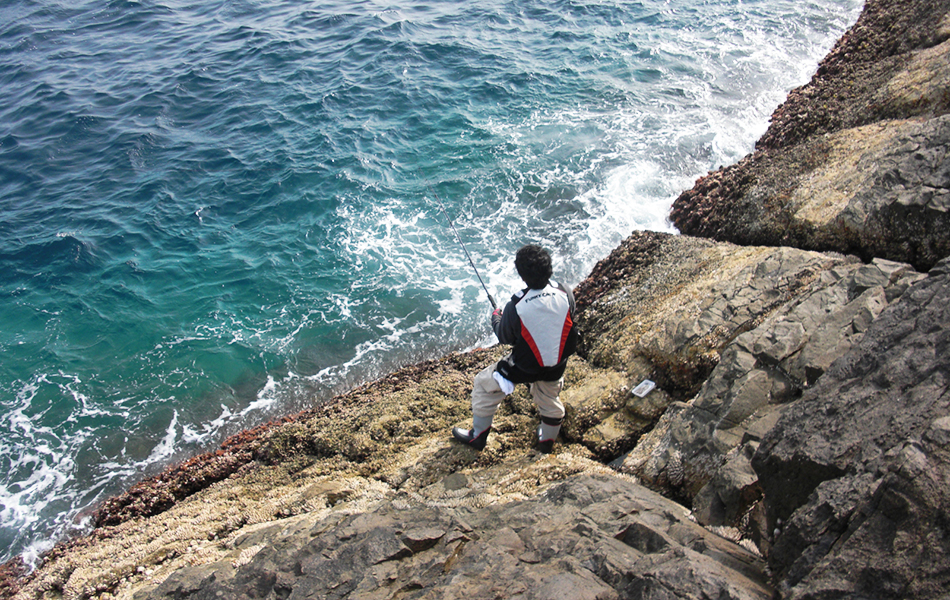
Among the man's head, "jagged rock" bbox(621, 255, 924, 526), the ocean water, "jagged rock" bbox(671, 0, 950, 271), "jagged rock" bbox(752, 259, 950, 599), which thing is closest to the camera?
"jagged rock" bbox(752, 259, 950, 599)

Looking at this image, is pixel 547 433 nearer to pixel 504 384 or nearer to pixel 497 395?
pixel 497 395

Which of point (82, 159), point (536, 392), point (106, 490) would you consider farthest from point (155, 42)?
point (536, 392)

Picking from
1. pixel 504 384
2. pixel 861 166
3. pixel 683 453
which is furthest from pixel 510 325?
pixel 861 166

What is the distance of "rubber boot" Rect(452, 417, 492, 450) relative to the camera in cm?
626

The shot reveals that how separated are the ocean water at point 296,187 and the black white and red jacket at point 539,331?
6.06 metres

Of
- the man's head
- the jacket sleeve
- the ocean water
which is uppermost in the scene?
the man's head

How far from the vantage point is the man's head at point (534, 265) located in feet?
16.6

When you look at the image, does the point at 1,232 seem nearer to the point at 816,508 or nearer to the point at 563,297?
the point at 563,297

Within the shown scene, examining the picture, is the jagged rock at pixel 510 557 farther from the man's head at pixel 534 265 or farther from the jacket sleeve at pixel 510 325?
the man's head at pixel 534 265

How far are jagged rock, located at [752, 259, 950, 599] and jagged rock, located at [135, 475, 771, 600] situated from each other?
1.45 feet

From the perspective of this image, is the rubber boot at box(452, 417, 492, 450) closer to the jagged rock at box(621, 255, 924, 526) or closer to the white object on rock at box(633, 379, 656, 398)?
the jagged rock at box(621, 255, 924, 526)

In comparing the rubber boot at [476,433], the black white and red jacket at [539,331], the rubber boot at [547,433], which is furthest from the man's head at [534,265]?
the rubber boot at [476,433]

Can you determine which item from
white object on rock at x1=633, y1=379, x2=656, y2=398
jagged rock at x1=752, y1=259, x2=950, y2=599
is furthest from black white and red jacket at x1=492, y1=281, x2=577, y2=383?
jagged rock at x1=752, y1=259, x2=950, y2=599

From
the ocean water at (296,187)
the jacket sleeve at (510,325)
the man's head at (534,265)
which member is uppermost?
the man's head at (534,265)
